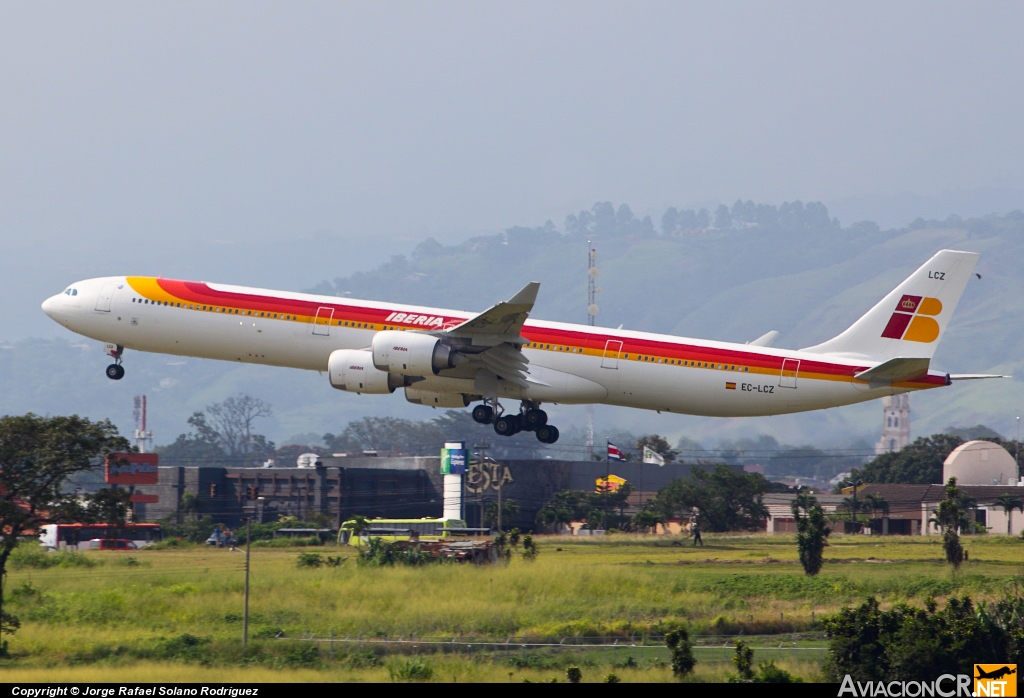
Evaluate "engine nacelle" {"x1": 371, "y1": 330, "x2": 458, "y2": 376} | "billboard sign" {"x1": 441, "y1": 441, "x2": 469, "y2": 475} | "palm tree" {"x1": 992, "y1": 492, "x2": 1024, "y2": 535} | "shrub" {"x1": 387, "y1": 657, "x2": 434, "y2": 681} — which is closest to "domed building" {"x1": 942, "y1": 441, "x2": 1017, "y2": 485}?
"palm tree" {"x1": 992, "y1": 492, "x2": 1024, "y2": 535}

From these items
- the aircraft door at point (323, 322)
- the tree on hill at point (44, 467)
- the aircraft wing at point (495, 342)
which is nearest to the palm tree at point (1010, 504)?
the aircraft wing at point (495, 342)

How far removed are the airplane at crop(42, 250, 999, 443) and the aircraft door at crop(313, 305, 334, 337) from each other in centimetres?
5

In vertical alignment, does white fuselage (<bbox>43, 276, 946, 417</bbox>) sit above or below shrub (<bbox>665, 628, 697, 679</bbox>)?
above

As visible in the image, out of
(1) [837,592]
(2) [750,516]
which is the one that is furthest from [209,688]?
(2) [750,516]

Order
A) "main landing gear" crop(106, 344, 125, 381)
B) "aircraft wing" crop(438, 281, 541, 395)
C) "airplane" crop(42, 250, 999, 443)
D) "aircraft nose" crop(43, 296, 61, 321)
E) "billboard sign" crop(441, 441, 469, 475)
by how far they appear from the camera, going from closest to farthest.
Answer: "aircraft wing" crop(438, 281, 541, 395), "airplane" crop(42, 250, 999, 443), "main landing gear" crop(106, 344, 125, 381), "aircraft nose" crop(43, 296, 61, 321), "billboard sign" crop(441, 441, 469, 475)

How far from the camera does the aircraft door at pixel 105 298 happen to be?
48.7 m

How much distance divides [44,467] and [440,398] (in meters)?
15.6

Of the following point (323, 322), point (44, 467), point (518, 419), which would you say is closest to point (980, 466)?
point (518, 419)

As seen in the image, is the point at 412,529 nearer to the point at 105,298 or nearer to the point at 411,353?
the point at 105,298

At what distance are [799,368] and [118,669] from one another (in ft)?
82.7

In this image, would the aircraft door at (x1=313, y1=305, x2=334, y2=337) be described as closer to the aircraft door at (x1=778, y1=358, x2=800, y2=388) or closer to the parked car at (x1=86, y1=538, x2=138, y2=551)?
the aircraft door at (x1=778, y1=358, x2=800, y2=388)

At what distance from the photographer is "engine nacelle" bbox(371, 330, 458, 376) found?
43656mm

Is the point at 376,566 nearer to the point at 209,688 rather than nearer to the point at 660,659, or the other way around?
the point at 660,659

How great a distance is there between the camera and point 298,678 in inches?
1207
